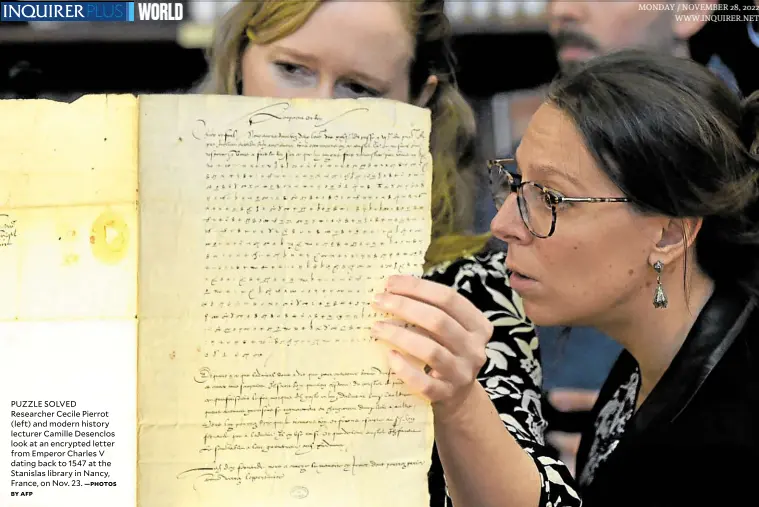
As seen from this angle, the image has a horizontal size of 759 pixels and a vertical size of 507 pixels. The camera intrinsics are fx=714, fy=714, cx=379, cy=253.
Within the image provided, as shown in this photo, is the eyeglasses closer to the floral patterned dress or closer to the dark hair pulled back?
the dark hair pulled back

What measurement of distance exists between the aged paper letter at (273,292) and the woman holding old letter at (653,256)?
0.46ft

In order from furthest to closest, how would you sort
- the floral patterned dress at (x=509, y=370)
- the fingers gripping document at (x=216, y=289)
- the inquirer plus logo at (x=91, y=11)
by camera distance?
the inquirer plus logo at (x=91, y=11) → the floral patterned dress at (x=509, y=370) → the fingers gripping document at (x=216, y=289)

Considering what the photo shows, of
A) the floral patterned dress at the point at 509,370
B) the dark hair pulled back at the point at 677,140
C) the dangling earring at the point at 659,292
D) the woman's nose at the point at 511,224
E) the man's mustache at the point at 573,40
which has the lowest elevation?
the floral patterned dress at the point at 509,370

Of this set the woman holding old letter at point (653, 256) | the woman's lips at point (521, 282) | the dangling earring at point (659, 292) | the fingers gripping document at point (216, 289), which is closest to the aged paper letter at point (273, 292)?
the fingers gripping document at point (216, 289)

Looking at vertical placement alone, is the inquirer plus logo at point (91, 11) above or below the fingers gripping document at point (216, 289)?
above

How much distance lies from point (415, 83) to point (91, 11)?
1.64 ft

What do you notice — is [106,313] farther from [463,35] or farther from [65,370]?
[463,35]

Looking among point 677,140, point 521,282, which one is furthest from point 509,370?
point 677,140

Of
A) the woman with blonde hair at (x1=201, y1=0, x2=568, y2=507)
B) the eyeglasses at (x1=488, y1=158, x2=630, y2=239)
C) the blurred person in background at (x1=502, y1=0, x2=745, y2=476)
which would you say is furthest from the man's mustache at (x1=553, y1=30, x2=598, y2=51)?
the eyeglasses at (x1=488, y1=158, x2=630, y2=239)

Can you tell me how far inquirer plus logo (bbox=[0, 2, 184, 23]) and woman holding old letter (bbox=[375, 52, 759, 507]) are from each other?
22.9 inches

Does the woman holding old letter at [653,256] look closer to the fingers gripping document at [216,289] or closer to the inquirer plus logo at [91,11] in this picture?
the fingers gripping document at [216,289]

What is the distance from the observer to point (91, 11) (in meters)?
1.07

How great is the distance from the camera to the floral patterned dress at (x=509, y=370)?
0.82m

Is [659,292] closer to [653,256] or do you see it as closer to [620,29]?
[653,256]
